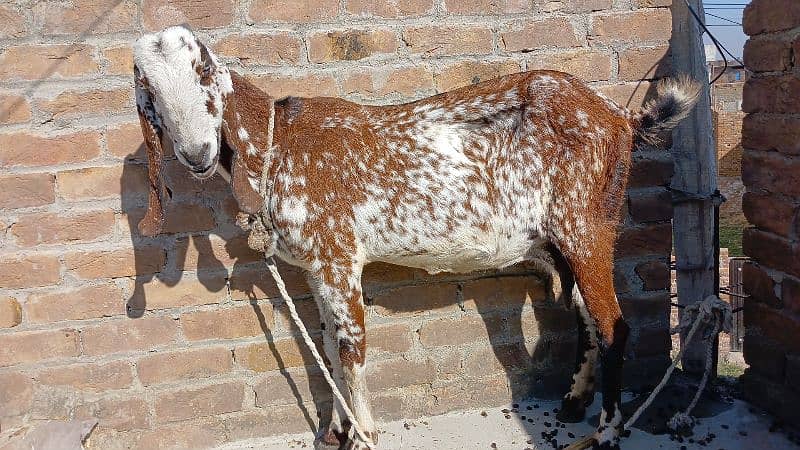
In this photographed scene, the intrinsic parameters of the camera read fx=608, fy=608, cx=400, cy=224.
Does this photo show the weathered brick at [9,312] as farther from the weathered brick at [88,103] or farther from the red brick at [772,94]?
the red brick at [772,94]

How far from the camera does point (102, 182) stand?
8.19 ft

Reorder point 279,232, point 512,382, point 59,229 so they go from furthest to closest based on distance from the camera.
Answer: point 512,382, point 59,229, point 279,232

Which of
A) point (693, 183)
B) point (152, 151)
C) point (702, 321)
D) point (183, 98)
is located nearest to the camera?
point (183, 98)

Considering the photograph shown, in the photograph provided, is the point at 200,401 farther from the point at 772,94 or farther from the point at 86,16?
the point at 772,94

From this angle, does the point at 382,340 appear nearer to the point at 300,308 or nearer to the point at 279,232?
the point at 300,308

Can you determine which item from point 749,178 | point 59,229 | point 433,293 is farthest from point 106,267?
point 749,178

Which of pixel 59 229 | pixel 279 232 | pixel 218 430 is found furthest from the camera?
pixel 218 430

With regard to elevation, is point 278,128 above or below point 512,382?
above

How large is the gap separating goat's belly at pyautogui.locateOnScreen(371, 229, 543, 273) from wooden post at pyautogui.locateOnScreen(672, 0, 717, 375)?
0.98m

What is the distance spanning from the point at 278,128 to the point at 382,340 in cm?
107

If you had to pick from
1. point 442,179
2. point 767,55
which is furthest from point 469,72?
point 767,55

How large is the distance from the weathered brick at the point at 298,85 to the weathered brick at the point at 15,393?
1569mm

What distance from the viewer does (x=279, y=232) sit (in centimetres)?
227

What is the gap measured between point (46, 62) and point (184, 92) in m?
0.87
